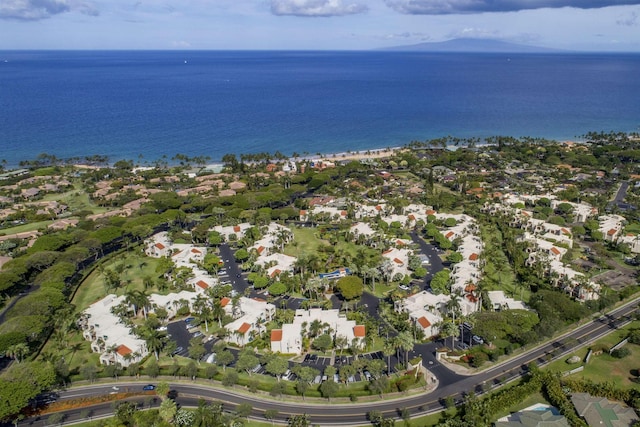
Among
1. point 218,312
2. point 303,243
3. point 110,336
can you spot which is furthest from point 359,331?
point 303,243

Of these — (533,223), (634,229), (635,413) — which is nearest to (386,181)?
(533,223)

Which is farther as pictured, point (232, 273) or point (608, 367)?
point (232, 273)

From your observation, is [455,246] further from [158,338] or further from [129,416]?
[129,416]

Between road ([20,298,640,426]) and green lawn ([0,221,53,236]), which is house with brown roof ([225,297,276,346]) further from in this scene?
green lawn ([0,221,53,236])

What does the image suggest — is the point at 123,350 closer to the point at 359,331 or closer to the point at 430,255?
the point at 359,331

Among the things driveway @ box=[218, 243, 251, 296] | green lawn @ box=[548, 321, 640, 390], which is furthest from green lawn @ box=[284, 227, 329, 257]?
green lawn @ box=[548, 321, 640, 390]

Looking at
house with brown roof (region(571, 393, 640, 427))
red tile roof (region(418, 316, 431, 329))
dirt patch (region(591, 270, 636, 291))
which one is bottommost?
house with brown roof (region(571, 393, 640, 427))
